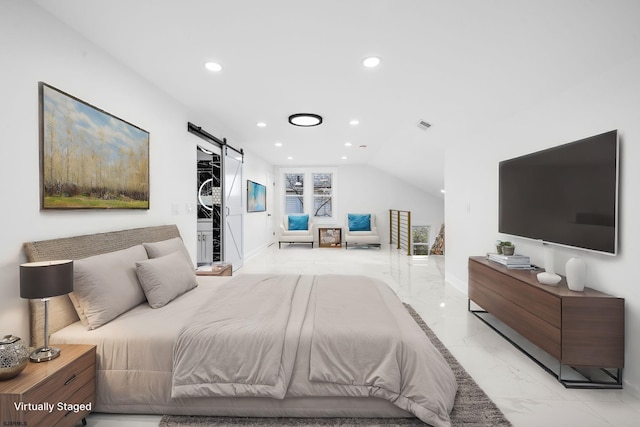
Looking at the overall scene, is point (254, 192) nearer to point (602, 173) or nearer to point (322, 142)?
point (322, 142)

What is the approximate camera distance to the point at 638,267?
6.29ft

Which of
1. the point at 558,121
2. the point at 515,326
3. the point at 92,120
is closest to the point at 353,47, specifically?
the point at 558,121

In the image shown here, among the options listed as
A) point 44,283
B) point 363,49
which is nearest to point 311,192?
point 363,49

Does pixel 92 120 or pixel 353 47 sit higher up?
pixel 353 47

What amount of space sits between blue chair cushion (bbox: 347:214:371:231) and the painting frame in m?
2.43

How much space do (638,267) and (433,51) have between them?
1995 millimetres

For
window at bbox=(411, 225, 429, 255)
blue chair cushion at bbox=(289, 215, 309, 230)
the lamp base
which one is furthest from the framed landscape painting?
window at bbox=(411, 225, 429, 255)

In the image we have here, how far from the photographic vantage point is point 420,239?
742 cm

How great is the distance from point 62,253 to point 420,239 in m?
6.85

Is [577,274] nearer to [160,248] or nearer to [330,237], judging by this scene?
[160,248]

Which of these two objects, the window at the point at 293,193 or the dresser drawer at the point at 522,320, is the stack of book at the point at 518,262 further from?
the window at the point at 293,193

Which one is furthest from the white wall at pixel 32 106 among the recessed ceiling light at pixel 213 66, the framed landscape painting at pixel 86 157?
Answer: the recessed ceiling light at pixel 213 66

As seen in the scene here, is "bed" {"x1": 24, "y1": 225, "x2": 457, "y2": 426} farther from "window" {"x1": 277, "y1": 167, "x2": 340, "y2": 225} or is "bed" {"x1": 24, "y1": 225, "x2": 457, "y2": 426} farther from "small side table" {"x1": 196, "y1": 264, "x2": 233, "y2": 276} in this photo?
"window" {"x1": 277, "y1": 167, "x2": 340, "y2": 225}

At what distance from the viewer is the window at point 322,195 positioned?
9273mm
